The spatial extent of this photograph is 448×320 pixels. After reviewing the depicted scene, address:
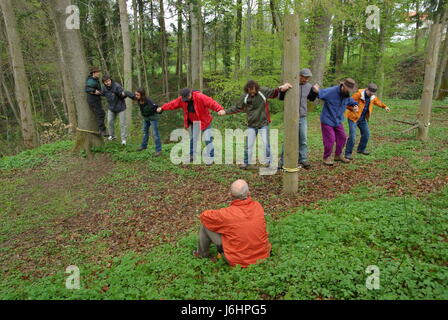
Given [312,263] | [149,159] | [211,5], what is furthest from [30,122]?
[312,263]

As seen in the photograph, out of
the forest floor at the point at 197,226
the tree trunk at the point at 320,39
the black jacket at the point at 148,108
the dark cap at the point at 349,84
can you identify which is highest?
the tree trunk at the point at 320,39

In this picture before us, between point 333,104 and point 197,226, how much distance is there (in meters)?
3.87

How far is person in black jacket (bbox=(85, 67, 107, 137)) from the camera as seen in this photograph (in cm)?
829

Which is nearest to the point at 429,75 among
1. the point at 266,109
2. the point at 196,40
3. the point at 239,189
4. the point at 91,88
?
the point at 266,109

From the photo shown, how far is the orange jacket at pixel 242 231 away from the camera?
407cm

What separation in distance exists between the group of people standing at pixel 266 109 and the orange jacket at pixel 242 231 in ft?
8.27

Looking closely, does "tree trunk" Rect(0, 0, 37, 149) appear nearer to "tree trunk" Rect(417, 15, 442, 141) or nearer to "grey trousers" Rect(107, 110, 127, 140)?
"grey trousers" Rect(107, 110, 127, 140)

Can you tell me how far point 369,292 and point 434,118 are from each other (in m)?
13.4

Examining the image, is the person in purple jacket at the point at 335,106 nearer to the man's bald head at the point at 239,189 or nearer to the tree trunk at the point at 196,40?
the man's bald head at the point at 239,189

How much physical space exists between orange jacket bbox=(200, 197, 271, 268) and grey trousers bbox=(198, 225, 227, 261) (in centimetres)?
11

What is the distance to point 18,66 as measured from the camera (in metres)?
11.9

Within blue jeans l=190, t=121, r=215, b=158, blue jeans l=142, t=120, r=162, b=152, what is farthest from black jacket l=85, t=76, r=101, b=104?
blue jeans l=190, t=121, r=215, b=158

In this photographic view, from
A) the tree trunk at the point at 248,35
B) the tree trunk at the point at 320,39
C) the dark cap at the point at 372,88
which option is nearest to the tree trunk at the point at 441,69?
the tree trunk at the point at 320,39
